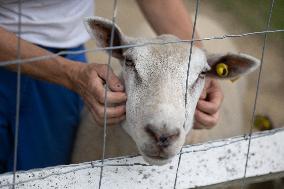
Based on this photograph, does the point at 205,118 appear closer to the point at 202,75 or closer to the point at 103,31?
the point at 202,75

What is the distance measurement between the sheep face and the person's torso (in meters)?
0.40

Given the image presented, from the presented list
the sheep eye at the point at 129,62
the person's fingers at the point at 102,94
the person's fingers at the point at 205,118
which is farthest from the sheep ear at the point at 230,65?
the person's fingers at the point at 102,94

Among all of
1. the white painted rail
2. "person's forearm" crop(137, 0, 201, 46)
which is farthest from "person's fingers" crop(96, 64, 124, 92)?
"person's forearm" crop(137, 0, 201, 46)

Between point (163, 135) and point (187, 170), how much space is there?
0.85ft

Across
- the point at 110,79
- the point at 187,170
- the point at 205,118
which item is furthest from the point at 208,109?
the point at 110,79

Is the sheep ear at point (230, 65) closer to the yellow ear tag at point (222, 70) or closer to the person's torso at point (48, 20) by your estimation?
the yellow ear tag at point (222, 70)

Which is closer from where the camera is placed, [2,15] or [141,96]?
[141,96]

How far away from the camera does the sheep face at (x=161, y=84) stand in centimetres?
175

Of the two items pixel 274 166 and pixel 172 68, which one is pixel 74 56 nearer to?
pixel 172 68

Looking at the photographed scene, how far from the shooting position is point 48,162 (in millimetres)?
2633

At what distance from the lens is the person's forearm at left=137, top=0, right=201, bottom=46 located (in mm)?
2660

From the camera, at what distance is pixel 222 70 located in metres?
2.14

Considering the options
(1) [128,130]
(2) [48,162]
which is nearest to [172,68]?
(1) [128,130]

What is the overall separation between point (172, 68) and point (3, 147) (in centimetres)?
100
